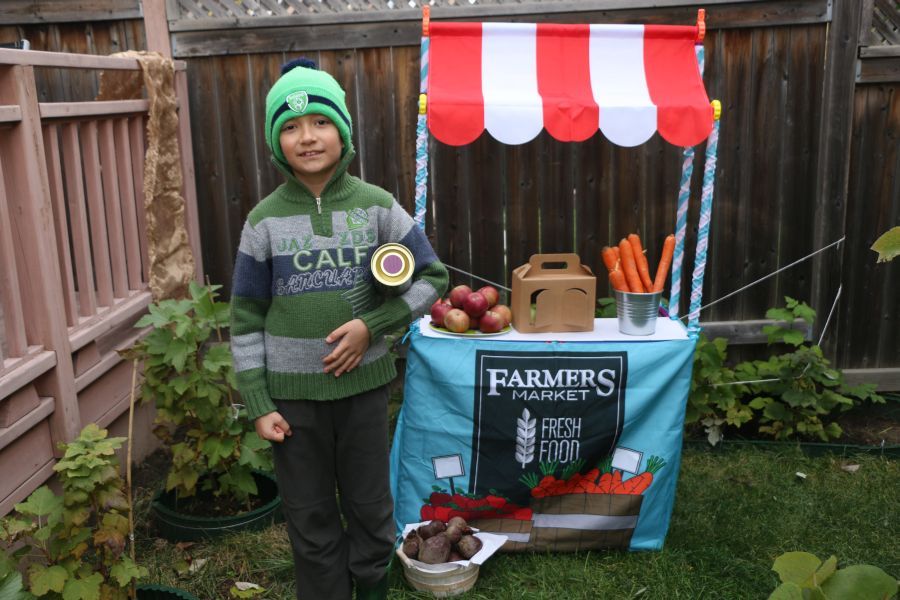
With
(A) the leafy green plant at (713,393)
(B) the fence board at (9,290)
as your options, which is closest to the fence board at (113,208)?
(B) the fence board at (9,290)

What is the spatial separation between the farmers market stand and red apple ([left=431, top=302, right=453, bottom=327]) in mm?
82

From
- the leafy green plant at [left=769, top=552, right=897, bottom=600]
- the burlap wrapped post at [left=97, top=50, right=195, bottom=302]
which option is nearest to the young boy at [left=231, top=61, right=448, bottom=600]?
the leafy green plant at [left=769, top=552, right=897, bottom=600]

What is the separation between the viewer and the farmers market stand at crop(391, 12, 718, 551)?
9.44 ft

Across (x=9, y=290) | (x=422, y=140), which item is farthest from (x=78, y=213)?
(x=422, y=140)

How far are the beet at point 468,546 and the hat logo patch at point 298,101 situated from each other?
1595 mm

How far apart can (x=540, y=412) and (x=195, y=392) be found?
1290mm

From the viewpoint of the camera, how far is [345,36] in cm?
378

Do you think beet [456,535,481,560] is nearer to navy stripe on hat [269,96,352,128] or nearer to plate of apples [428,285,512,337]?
plate of apples [428,285,512,337]

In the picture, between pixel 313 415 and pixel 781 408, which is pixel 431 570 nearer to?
pixel 313 415

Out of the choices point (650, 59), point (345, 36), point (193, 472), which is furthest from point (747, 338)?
point (193, 472)

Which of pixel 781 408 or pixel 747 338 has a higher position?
pixel 747 338

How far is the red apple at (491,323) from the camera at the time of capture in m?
2.93

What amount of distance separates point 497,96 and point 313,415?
1.45m

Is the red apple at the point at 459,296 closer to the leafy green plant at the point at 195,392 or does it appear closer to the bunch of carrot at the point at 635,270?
the bunch of carrot at the point at 635,270
